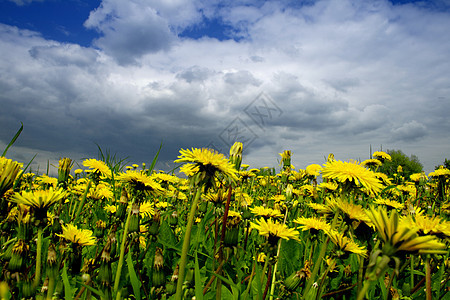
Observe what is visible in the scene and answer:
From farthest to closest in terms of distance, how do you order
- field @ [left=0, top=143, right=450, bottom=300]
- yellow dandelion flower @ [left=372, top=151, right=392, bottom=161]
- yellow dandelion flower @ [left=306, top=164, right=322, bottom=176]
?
1. yellow dandelion flower @ [left=372, top=151, right=392, bottom=161]
2. yellow dandelion flower @ [left=306, top=164, right=322, bottom=176]
3. field @ [left=0, top=143, right=450, bottom=300]

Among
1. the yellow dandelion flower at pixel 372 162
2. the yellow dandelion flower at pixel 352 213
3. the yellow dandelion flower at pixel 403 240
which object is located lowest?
the yellow dandelion flower at pixel 403 240

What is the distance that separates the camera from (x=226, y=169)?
1410 millimetres

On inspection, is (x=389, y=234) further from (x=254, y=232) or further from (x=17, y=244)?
(x=254, y=232)

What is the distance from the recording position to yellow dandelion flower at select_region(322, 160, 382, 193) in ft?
5.92

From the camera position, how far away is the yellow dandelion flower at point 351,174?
71.1 inches

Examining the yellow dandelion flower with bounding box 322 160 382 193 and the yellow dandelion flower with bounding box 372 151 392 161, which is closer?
the yellow dandelion flower with bounding box 322 160 382 193

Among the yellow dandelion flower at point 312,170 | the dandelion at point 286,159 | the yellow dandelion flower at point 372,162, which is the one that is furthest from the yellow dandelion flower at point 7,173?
the yellow dandelion flower at point 372,162

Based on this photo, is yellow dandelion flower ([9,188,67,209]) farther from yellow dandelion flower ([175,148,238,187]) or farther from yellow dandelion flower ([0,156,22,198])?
yellow dandelion flower ([175,148,238,187])

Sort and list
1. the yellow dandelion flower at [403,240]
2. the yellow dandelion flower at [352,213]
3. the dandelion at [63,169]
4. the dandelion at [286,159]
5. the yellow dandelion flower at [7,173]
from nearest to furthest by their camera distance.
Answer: the yellow dandelion flower at [403,240]
the yellow dandelion flower at [7,173]
the yellow dandelion flower at [352,213]
the dandelion at [63,169]
the dandelion at [286,159]

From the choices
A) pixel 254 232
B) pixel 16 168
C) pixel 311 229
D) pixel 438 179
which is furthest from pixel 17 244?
pixel 438 179

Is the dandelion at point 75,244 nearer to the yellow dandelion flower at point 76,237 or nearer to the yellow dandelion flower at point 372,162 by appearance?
the yellow dandelion flower at point 76,237

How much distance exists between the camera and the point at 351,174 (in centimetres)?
186

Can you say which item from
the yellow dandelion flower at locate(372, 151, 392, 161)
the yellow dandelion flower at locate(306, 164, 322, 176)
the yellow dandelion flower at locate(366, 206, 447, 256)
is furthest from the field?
the yellow dandelion flower at locate(372, 151, 392, 161)

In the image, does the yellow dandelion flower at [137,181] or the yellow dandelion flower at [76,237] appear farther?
the yellow dandelion flower at [137,181]
